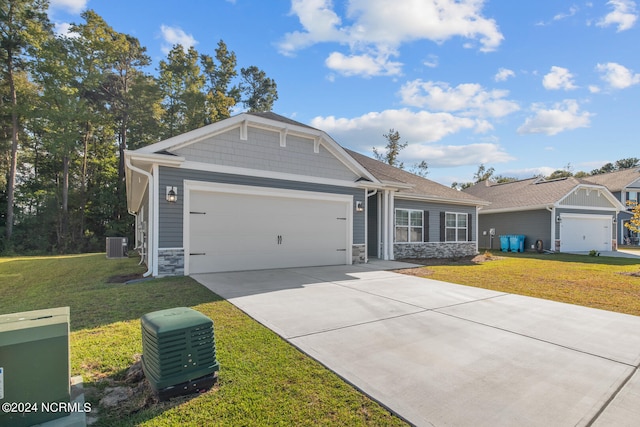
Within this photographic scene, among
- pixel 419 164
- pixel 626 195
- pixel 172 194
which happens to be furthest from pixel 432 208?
pixel 419 164

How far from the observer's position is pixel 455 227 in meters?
15.2

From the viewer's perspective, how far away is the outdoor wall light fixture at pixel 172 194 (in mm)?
7953

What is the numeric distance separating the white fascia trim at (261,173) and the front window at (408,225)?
127 inches

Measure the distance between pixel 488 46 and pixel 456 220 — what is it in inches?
295

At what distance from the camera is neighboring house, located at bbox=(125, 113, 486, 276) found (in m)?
8.03

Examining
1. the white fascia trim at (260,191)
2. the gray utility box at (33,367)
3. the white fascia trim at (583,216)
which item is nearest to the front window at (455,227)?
the white fascia trim at (260,191)

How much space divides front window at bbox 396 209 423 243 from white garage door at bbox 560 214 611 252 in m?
10.3

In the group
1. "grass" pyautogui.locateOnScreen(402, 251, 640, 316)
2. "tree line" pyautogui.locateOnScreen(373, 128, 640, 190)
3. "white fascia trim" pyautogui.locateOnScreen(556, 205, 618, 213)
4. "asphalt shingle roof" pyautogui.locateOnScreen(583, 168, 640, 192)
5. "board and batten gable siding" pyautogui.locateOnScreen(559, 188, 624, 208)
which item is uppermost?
"tree line" pyautogui.locateOnScreen(373, 128, 640, 190)

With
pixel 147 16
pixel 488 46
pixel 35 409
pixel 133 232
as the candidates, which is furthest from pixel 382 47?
pixel 133 232

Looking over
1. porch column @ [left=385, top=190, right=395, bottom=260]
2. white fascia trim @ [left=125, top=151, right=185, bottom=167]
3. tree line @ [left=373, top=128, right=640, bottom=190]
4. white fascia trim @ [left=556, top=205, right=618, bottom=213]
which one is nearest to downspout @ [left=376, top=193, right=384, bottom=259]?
porch column @ [left=385, top=190, right=395, bottom=260]

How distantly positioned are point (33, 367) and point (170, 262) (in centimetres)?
622

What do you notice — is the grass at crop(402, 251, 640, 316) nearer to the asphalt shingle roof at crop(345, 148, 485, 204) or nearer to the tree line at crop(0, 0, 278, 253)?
the asphalt shingle roof at crop(345, 148, 485, 204)

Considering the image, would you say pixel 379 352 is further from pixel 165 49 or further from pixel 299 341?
pixel 165 49

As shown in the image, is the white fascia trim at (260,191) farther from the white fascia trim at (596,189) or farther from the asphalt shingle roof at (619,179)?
the asphalt shingle roof at (619,179)
